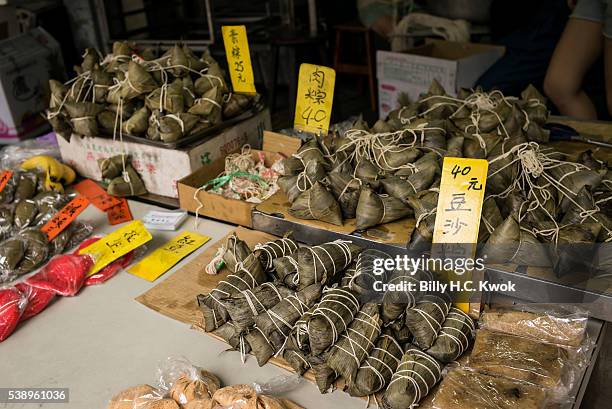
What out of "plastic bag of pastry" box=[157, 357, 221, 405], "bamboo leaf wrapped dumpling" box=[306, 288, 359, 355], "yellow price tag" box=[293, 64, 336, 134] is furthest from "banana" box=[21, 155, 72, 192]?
"bamboo leaf wrapped dumpling" box=[306, 288, 359, 355]

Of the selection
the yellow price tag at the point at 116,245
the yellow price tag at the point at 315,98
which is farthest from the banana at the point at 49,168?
the yellow price tag at the point at 315,98

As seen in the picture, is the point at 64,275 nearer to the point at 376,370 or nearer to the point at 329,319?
the point at 329,319

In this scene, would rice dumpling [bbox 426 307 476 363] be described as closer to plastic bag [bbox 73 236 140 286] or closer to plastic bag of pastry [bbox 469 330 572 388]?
plastic bag of pastry [bbox 469 330 572 388]

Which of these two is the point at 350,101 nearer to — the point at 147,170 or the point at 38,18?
the point at 38,18

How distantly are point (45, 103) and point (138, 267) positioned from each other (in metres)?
2.01

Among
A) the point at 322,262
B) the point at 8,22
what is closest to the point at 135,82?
the point at 322,262

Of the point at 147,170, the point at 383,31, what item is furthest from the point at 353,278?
the point at 383,31

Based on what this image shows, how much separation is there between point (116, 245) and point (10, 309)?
1.44 ft

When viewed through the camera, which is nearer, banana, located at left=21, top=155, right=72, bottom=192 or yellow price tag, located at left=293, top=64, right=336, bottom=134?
yellow price tag, located at left=293, top=64, right=336, bottom=134

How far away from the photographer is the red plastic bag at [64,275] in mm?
1911

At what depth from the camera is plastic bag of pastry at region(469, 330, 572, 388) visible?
135cm

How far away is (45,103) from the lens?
11.4 feet

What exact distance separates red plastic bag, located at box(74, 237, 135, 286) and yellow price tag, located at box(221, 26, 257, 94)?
106 cm

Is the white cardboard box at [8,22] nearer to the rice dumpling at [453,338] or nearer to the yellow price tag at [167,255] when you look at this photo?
the yellow price tag at [167,255]
